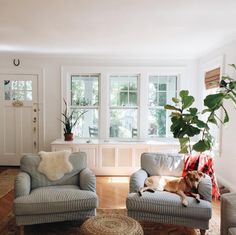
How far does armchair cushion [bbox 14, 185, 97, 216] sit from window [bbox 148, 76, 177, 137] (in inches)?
116

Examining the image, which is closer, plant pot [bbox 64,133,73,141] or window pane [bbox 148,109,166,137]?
plant pot [bbox 64,133,73,141]

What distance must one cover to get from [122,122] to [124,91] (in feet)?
2.06

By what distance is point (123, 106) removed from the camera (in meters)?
5.43

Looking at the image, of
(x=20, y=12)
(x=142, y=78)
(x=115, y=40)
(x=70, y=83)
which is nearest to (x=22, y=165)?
(x=20, y=12)

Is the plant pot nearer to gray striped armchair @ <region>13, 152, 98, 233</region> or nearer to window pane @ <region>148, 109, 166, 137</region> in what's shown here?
window pane @ <region>148, 109, 166, 137</region>

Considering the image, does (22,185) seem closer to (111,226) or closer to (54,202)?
(54,202)

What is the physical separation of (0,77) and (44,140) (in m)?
1.51

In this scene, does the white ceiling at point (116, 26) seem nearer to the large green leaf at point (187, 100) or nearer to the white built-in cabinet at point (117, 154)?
the large green leaf at point (187, 100)

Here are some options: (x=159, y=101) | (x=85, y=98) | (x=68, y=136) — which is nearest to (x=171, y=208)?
(x=68, y=136)

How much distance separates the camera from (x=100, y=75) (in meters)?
5.32

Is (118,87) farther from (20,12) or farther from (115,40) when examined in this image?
(20,12)

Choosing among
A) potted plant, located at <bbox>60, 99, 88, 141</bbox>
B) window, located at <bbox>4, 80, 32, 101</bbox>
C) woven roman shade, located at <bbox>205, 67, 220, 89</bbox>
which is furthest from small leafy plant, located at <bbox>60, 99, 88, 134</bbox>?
woven roman shade, located at <bbox>205, 67, 220, 89</bbox>

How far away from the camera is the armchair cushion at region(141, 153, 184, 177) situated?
326 cm

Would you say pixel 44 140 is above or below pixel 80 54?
below
